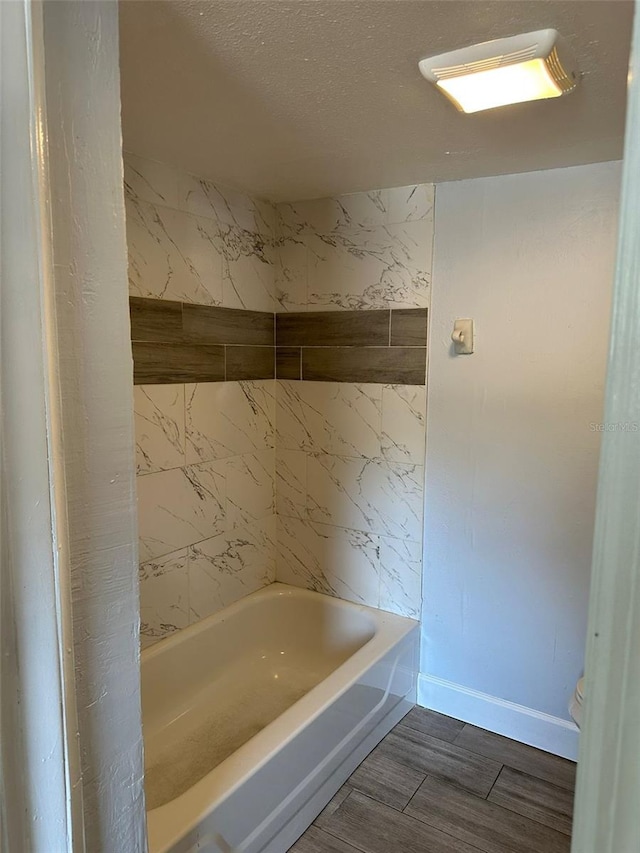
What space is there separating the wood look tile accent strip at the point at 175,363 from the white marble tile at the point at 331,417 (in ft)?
1.46

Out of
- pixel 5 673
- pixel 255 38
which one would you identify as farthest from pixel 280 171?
pixel 5 673

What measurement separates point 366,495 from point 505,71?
181cm

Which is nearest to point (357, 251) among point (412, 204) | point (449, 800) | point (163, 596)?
point (412, 204)

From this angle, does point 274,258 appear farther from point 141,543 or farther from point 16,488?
point 16,488

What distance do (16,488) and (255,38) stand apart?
1071 millimetres

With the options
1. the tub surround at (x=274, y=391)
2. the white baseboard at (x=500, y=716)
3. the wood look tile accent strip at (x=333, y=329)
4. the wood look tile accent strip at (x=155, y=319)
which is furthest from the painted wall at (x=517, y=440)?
the wood look tile accent strip at (x=155, y=319)

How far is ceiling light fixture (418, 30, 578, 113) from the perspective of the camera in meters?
1.29

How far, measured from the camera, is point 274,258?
2.87 metres

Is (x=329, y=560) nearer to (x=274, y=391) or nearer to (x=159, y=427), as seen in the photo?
(x=274, y=391)

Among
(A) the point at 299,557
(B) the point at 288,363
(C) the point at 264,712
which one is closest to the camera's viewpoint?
(C) the point at 264,712

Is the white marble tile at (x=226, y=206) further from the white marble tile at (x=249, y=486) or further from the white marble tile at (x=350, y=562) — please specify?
the white marble tile at (x=350, y=562)

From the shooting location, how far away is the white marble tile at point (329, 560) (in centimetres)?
279

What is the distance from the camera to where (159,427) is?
2.31 meters

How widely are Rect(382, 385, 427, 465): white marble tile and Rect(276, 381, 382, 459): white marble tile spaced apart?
40 millimetres
